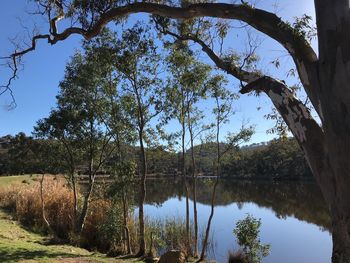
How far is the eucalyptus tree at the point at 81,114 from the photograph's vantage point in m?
13.9

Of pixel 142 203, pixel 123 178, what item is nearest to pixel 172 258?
pixel 142 203

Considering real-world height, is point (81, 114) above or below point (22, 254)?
above

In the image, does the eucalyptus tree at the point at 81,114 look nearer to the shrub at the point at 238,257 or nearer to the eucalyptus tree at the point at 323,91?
the shrub at the point at 238,257

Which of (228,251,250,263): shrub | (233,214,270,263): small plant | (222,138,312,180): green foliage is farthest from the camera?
(222,138,312,180): green foliage

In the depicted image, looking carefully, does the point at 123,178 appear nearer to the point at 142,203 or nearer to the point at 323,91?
the point at 142,203

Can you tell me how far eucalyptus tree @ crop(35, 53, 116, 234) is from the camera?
549 inches

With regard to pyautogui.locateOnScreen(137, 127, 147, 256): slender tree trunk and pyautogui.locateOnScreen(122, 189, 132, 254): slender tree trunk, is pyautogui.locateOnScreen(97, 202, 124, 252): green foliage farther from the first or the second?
pyautogui.locateOnScreen(137, 127, 147, 256): slender tree trunk

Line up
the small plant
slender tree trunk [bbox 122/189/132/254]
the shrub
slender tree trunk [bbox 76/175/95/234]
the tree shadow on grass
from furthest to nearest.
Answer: slender tree trunk [bbox 76/175/95/234], slender tree trunk [bbox 122/189/132/254], the shrub, the small plant, the tree shadow on grass

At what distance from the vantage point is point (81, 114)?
14016 mm

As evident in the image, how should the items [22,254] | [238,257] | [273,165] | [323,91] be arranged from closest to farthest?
[323,91]
[22,254]
[238,257]
[273,165]

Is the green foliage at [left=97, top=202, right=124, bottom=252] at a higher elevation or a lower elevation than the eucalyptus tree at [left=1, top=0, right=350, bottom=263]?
lower

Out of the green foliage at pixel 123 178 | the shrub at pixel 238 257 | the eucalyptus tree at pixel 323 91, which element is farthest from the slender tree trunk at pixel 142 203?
the eucalyptus tree at pixel 323 91

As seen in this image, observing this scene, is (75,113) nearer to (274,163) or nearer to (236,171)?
(274,163)

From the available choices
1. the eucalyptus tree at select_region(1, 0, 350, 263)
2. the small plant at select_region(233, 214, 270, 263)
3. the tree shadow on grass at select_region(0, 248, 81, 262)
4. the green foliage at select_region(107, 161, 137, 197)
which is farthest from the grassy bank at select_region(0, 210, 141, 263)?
the eucalyptus tree at select_region(1, 0, 350, 263)
